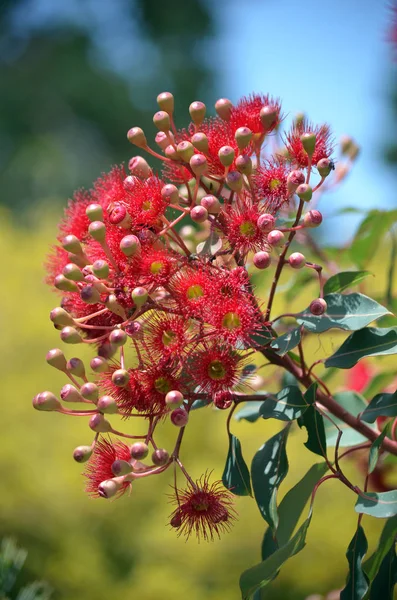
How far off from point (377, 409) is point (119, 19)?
376 inches

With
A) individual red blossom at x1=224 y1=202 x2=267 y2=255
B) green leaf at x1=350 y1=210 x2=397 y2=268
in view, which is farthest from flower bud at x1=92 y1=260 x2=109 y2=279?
green leaf at x1=350 y1=210 x2=397 y2=268

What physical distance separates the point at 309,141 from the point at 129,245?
183 mm

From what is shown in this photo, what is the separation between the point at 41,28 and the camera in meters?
9.38

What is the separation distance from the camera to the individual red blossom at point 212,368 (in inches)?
23.2

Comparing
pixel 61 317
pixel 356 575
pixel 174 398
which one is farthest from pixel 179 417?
pixel 356 575

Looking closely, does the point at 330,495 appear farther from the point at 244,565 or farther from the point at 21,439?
the point at 21,439

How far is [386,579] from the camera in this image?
0.67 m

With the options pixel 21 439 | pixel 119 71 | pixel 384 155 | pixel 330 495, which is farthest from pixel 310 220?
pixel 384 155

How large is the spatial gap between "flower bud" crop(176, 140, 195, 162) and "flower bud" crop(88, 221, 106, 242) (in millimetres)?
94

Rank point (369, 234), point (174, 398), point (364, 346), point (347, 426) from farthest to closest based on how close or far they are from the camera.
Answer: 1. point (369, 234)
2. point (347, 426)
3. point (364, 346)
4. point (174, 398)

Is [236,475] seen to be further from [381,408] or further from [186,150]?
[186,150]

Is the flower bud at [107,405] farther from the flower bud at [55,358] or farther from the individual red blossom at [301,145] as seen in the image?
the individual red blossom at [301,145]

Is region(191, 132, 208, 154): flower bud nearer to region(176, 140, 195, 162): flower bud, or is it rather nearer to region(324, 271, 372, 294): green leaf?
region(176, 140, 195, 162): flower bud

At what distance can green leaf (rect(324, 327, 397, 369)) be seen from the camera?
627 mm
